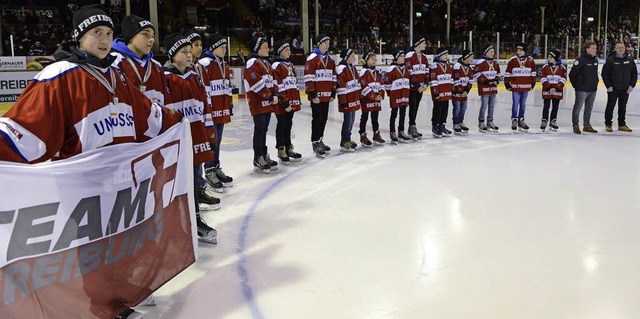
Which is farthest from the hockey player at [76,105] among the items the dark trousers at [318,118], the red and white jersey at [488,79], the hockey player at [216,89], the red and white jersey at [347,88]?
the red and white jersey at [488,79]

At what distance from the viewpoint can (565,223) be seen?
4.18 meters

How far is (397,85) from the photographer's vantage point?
809 cm

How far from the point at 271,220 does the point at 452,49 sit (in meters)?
16.4

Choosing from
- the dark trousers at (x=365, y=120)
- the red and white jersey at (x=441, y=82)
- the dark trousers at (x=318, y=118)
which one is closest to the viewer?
the dark trousers at (x=318, y=118)

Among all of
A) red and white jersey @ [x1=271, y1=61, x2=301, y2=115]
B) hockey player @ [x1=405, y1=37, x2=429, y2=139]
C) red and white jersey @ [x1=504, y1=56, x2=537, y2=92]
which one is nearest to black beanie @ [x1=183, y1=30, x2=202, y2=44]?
red and white jersey @ [x1=271, y1=61, x2=301, y2=115]

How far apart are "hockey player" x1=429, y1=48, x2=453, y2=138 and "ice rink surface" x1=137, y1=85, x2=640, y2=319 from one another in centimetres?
178

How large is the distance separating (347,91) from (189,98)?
3940 millimetres

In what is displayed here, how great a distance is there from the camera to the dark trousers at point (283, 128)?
6.64 metres

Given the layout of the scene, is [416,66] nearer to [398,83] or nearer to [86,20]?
[398,83]

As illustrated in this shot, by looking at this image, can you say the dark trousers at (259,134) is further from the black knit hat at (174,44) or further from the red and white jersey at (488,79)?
the red and white jersey at (488,79)

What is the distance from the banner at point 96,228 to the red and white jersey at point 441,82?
21.0 feet

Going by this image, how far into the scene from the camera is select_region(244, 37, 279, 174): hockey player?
19.7 ft

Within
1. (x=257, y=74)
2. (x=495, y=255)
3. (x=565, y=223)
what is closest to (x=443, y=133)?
(x=257, y=74)

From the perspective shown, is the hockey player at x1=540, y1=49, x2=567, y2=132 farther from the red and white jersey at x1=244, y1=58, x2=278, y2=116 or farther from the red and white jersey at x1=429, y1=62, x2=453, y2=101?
the red and white jersey at x1=244, y1=58, x2=278, y2=116
